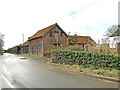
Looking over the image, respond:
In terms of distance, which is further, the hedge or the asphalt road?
the hedge

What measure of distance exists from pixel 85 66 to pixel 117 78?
3406 mm

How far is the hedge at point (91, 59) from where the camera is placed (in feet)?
24.9

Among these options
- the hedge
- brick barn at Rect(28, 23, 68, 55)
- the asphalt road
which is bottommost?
the asphalt road

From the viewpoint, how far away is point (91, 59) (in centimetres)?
887

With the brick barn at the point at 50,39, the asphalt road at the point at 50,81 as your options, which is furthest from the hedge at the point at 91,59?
the brick barn at the point at 50,39

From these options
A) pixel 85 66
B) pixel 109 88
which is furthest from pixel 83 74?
pixel 109 88

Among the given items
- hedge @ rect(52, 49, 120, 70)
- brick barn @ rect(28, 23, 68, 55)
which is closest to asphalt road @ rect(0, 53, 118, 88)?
hedge @ rect(52, 49, 120, 70)

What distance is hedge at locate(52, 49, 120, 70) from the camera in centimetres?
760

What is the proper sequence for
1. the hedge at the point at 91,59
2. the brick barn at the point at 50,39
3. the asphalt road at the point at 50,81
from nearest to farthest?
the asphalt road at the point at 50,81 < the hedge at the point at 91,59 < the brick barn at the point at 50,39

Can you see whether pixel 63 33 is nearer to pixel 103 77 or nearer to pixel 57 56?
pixel 57 56

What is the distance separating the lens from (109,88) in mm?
5141

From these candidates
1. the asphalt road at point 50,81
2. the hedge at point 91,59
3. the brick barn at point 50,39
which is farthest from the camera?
the brick barn at point 50,39

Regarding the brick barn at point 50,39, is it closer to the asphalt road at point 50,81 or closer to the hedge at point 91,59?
the hedge at point 91,59

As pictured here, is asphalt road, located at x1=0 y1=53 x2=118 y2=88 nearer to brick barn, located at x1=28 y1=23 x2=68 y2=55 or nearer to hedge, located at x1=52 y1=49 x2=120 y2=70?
hedge, located at x1=52 y1=49 x2=120 y2=70
